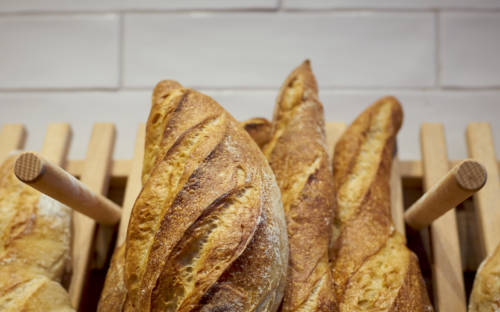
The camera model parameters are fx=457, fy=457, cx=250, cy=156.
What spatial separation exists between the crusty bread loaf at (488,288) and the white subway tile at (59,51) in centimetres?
121

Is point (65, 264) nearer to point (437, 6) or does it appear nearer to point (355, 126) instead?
point (355, 126)

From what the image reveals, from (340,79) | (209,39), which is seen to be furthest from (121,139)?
(340,79)

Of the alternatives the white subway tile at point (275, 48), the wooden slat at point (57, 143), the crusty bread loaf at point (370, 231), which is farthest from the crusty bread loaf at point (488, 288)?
the wooden slat at point (57, 143)

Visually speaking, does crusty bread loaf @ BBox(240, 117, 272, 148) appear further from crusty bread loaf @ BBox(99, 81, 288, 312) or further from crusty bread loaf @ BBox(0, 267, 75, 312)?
crusty bread loaf @ BBox(0, 267, 75, 312)

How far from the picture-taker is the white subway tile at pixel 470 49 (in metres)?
1.49

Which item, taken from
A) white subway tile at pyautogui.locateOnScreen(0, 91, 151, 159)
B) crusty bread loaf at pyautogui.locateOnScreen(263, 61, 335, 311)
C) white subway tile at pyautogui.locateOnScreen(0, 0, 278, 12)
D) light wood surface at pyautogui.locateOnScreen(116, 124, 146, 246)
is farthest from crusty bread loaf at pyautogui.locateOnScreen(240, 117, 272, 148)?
white subway tile at pyautogui.locateOnScreen(0, 0, 278, 12)

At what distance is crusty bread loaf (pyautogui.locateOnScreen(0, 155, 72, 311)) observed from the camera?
0.89 metres

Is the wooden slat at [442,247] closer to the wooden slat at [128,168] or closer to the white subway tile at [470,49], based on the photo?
the wooden slat at [128,168]

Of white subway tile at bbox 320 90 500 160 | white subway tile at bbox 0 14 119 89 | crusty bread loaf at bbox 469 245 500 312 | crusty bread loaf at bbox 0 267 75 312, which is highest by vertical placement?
white subway tile at bbox 0 14 119 89

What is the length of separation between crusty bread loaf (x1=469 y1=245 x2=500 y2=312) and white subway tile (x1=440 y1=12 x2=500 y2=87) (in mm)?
768

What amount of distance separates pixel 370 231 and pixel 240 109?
69 centimetres

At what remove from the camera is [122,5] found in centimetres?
159

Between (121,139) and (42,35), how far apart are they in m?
0.49

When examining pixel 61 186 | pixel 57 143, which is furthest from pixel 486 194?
pixel 57 143
